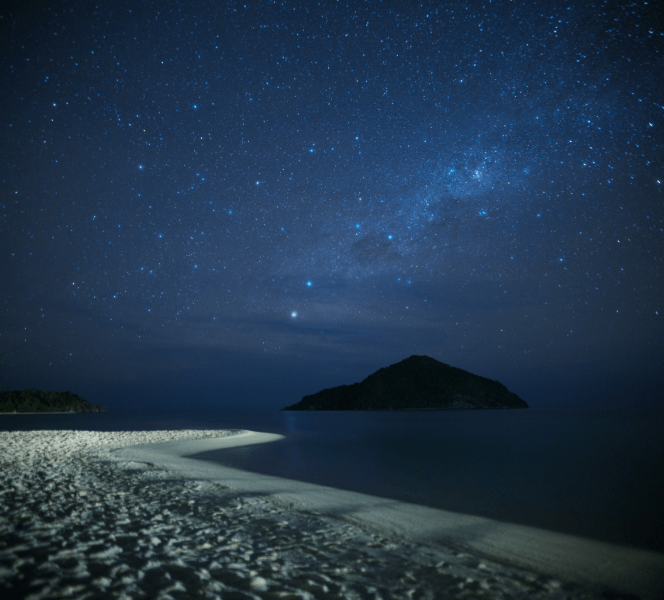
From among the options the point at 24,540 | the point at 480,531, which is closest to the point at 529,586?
the point at 480,531

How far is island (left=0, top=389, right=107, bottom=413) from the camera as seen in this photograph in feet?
512

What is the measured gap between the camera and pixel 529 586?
16.3 ft

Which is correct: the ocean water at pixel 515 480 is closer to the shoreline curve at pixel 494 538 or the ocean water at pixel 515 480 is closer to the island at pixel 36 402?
the shoreline curve at pixel 494 538

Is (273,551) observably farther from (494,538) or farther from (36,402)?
(36,402)

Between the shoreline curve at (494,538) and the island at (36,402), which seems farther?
the island at (36,402)

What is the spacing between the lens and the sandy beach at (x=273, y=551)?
437cm

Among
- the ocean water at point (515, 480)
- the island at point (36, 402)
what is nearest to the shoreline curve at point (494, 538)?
the ocean water at point (515, 480)

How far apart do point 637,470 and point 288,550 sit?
2070cm

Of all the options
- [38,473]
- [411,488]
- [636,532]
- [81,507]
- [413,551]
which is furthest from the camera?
[411,488]

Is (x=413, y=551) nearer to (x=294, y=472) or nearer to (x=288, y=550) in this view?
(x=288, y=550)

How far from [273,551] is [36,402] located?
711 ft

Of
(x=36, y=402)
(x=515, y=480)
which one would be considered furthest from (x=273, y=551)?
(x=36, y=402)

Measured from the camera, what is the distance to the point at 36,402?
17200 cm

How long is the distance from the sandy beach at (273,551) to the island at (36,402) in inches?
7624
